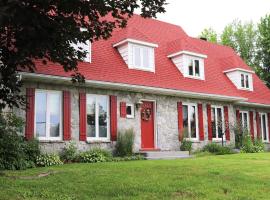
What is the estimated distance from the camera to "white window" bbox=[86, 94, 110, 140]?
1552 centimetres

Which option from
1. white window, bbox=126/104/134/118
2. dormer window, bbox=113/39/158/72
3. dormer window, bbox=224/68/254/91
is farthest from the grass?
dormer window, bbox=224/68/254/91

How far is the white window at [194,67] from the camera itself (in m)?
20.2

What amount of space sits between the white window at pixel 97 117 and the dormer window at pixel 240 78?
1019cm

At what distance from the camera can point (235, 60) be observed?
23.7m

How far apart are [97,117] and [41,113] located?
8.13 feet

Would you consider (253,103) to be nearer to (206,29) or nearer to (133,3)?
(133,3)

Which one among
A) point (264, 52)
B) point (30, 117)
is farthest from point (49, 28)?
point (264, 52)

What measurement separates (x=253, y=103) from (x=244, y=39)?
21.2 meters

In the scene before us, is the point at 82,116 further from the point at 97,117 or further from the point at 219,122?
the point at 219,122

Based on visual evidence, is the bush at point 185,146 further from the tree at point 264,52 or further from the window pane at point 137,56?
the tree at point 264,52

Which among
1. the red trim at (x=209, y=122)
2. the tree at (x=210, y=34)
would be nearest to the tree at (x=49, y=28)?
the red trim at (x=209, y=122)

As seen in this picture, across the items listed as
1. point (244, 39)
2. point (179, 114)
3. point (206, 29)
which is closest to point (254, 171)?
point (179, 114)

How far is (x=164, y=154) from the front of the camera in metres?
16.2

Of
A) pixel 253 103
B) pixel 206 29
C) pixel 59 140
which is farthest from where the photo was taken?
pixel 206 29
